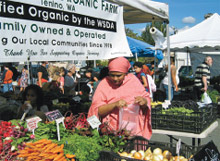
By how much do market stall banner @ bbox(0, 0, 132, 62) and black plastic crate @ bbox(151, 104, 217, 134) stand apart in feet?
3.72

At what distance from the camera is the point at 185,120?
3.56 m

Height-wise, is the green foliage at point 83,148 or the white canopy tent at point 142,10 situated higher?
the white canopy tent at point 142,10

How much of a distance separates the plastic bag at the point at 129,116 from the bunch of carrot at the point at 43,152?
0.78 m

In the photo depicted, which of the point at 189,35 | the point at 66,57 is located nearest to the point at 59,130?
the point at 66,57

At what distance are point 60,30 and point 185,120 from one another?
83.9 inches

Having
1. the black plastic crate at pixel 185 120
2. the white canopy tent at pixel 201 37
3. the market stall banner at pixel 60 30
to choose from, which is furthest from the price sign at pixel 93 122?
the white canopy tent at pixel 201 37

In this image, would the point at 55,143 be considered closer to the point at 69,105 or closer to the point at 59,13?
the point at 59,13

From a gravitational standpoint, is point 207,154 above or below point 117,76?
below

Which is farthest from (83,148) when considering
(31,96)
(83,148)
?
(31,96)

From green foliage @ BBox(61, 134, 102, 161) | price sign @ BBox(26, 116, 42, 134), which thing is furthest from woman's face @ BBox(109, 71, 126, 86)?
price sign @ BBox(26, 116, 42, 134)

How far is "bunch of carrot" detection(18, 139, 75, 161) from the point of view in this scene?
1.95 metres

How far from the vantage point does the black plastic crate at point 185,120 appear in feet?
11.4

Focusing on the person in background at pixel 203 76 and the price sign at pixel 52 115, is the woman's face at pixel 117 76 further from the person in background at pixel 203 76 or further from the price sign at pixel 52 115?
the person in background at pixel 203 76

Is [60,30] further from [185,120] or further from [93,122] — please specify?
[185,120]
